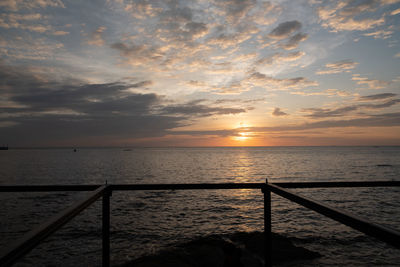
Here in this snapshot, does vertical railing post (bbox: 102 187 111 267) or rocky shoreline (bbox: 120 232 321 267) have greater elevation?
vertical railing post (bbox: 102 187 111 267)

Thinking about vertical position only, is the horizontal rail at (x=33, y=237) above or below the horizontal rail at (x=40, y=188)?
above

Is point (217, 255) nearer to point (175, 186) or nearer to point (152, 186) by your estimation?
point (175, 186)

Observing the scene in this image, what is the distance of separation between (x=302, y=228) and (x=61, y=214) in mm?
15463

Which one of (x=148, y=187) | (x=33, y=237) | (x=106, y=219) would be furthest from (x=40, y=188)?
(x=33, y=237)

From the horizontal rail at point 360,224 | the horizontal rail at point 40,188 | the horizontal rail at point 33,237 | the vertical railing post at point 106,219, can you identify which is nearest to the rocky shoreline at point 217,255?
the vertical railing post at point 106,219

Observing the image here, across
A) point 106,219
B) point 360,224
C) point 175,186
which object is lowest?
point 106,219

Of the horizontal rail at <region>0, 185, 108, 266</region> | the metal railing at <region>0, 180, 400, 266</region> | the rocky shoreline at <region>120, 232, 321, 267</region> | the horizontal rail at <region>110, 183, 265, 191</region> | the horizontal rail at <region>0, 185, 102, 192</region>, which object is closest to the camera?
the horizontal rail at <region>0, 185, 108, 266</region>

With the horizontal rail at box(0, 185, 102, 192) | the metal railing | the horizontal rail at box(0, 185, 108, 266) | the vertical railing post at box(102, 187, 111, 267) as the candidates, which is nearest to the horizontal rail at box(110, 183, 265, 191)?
the metal railing

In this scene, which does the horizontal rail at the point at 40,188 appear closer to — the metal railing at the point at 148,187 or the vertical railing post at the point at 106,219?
the metal railing at the point at 148,187

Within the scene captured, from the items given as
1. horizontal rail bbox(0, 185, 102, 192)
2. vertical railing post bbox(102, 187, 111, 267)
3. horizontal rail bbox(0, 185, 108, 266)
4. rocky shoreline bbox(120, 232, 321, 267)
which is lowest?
rocky shoreline bbox(120, 232, 321, 267)

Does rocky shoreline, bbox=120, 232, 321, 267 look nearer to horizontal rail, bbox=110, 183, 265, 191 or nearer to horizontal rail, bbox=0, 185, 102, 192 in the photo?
horizontal rail, bbox=110, 183, 265, 191

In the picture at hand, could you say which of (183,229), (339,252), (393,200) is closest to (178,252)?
(183,229)

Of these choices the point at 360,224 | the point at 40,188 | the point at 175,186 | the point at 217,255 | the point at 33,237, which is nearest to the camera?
the point at 33,237

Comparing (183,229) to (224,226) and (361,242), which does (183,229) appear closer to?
(224,226)
